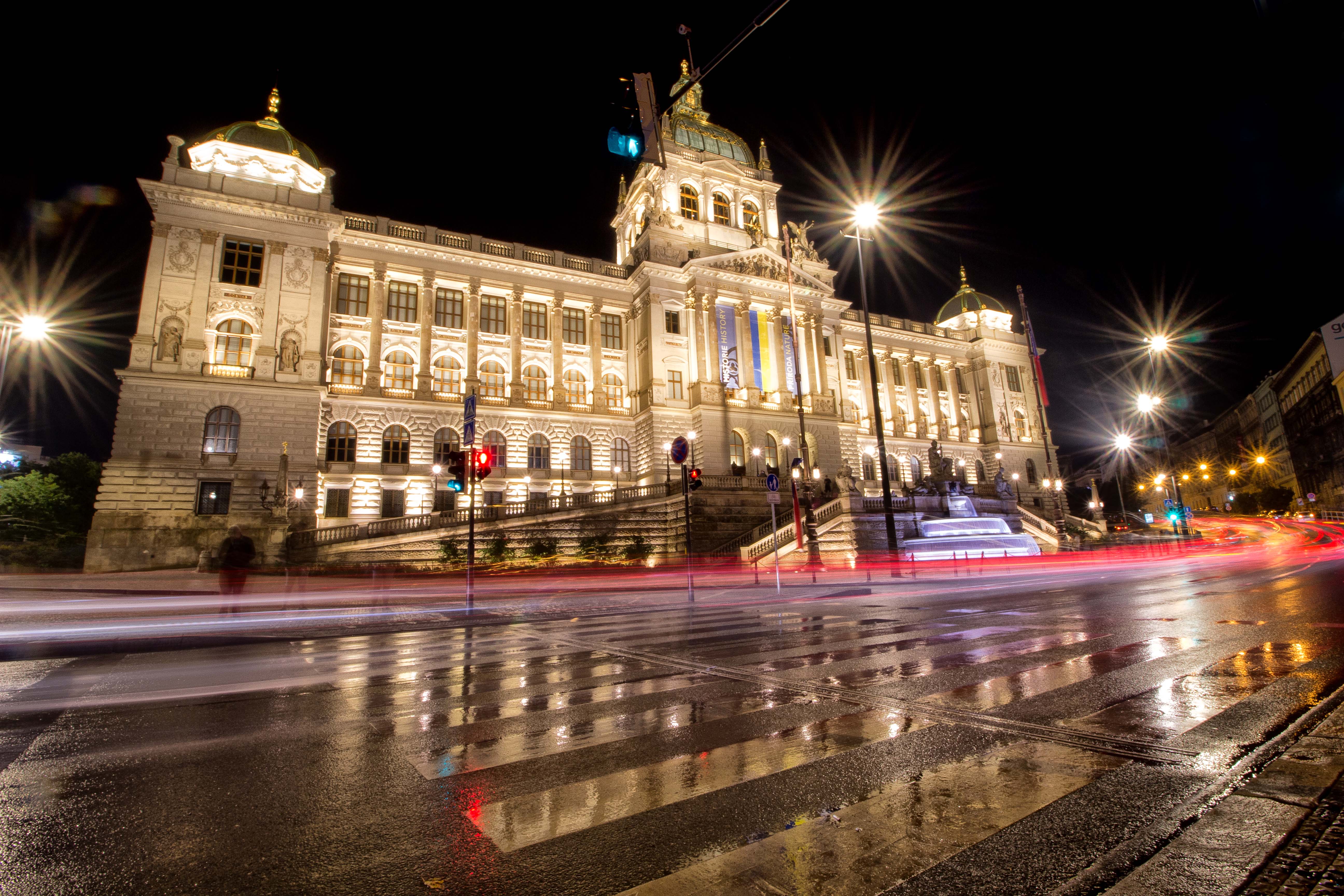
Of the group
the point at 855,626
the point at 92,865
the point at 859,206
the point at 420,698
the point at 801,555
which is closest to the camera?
the point at 92,865

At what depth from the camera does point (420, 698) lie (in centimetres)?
556

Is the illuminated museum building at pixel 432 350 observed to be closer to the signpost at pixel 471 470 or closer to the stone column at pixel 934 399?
the stone column at pixel 934 399

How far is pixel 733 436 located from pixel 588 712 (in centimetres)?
3728

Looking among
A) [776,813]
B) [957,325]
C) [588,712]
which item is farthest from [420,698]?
[957,325]

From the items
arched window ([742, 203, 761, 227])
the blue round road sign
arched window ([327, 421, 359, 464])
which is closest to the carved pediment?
arched window ([742, 203, 761, 227])

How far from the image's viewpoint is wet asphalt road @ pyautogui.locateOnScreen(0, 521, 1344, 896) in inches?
95.9

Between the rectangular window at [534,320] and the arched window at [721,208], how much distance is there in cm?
1716

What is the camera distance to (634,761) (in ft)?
12.1

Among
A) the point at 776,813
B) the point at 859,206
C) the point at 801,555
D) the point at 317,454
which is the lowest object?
the point at 776,813

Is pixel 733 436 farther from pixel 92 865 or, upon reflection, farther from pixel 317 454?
pixel 92 865

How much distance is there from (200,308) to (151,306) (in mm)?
1933

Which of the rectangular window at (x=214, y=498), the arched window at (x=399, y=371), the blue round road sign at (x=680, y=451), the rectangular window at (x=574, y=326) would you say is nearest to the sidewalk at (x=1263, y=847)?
the blue round road sign at (x=680, y=451)

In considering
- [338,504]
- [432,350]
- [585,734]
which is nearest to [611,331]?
[432,350]

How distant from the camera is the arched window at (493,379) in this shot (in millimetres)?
39156
